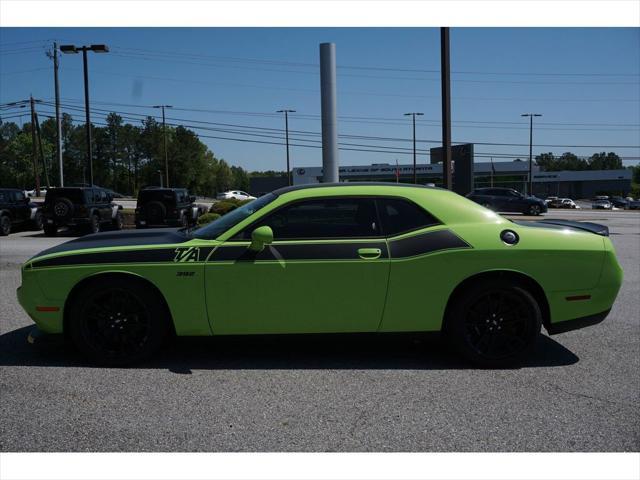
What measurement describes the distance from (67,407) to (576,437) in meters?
3.19

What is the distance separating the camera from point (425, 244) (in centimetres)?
457

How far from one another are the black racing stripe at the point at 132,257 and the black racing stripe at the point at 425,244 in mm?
1489

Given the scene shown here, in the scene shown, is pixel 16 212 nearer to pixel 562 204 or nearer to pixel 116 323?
pixel 116 323

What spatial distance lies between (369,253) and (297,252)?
0.57 m

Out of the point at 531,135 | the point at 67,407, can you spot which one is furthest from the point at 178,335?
the point at 531,135

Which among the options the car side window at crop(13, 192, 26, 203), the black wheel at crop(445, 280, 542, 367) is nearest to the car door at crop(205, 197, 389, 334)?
the black wheel at crop(445, 280, 542, 367)

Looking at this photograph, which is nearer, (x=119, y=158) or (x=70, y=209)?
(x=70, y=209)

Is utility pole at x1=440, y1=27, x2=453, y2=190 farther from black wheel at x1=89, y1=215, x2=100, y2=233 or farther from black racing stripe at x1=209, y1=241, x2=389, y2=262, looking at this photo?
black wheel at x1=89, y1=215, x2=100, y2=233

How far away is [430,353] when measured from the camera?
5.11m

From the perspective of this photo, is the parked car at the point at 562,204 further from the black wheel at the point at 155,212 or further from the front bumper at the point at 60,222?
the front bumper at the point at 60,222

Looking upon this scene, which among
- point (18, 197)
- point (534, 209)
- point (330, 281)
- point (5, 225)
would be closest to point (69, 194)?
point (5, 225)

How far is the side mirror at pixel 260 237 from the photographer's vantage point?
14.3ft

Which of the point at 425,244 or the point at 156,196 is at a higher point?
the point at 156,196

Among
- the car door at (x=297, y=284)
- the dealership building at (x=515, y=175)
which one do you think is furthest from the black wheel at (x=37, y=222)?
the dealership building at (x=515, y=175)
